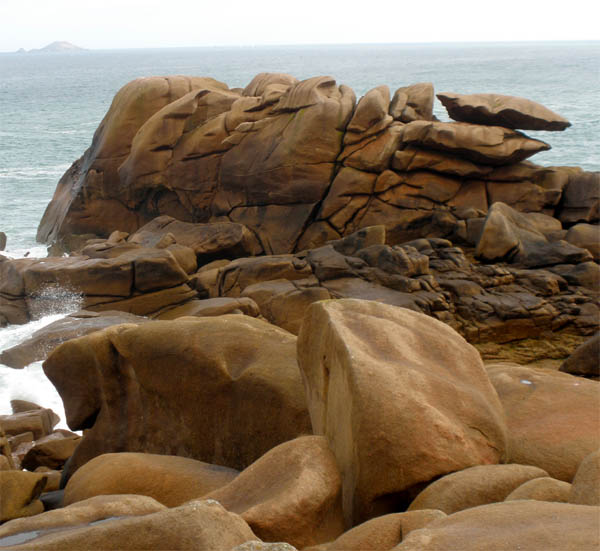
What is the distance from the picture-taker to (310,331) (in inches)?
251

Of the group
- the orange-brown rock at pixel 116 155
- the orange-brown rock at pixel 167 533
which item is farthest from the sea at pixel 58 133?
the orange-brown rock at pixel 167 533

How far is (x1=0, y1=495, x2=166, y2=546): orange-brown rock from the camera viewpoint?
455 centimetres

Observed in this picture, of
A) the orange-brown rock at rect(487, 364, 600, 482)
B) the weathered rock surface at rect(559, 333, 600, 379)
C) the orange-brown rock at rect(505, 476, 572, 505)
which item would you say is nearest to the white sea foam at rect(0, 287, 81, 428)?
the orange-brown rock at rect(487, 364, 600, 482)

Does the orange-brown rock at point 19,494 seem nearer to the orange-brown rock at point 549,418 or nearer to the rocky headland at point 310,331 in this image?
the rocky headland at point 310,331

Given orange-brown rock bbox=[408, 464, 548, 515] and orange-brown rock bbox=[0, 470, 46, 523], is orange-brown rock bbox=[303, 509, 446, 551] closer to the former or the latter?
orange-brown rock bbox=[408, 464, 548, 515]

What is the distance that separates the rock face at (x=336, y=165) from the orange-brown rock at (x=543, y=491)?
568 inches

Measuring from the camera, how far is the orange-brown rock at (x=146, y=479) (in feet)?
20.0

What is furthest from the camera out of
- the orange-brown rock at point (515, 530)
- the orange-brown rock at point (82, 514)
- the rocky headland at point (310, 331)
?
the rocky headland at point (310, 331)

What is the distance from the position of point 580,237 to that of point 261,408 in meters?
12.2

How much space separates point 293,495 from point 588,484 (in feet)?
5.98

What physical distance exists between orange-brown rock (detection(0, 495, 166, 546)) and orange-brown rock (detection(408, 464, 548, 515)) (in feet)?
5.78

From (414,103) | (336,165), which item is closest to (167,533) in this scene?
(336,165)

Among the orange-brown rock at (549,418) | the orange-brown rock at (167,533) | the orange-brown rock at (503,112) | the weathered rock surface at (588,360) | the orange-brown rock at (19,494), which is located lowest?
the weathered rock surface at (588,360)

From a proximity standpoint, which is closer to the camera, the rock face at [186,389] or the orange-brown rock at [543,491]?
the orange-brown rock at [543,491]
